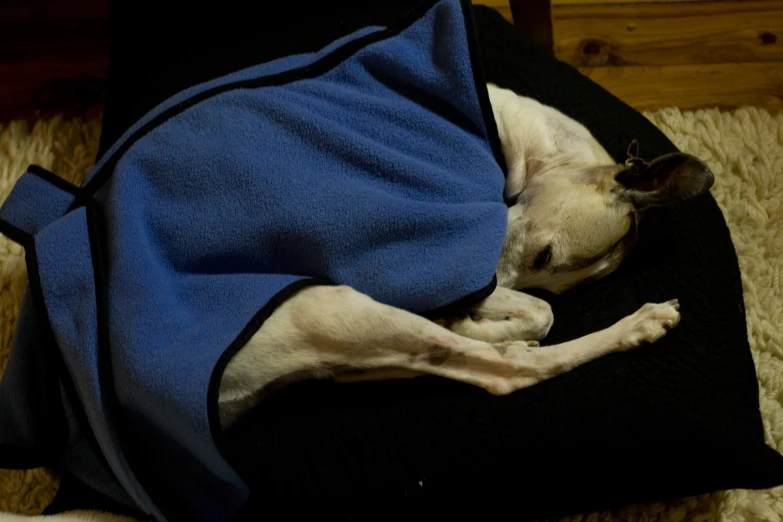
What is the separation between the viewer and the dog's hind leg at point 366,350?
52.1 inches

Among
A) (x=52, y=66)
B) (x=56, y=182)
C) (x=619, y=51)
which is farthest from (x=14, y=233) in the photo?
(x=619, y=51)

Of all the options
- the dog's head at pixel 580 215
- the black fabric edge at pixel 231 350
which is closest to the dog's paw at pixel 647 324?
the dog's head at pixel 580 215

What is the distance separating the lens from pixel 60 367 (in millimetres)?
1332

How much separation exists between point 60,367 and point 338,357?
19.7 inches

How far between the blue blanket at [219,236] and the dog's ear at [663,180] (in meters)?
0.28

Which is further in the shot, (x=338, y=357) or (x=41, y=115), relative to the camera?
(x=41, y=115)

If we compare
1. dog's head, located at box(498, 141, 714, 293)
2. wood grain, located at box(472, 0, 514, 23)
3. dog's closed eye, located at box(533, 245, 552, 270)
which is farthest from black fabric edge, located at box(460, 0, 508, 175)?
wood grain, located at box(472, 0, 514, 23)

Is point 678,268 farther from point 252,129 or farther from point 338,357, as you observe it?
point 252,129

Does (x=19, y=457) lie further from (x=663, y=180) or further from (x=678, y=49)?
(x=678, y=49)

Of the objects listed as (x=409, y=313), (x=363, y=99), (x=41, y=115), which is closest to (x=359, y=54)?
(x=363, y=99)

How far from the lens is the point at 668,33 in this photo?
2555 millimetres

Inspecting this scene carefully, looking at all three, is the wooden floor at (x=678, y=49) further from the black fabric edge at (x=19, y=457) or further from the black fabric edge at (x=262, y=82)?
the black fabric edge at (x=19, y=457)

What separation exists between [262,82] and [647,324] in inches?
37.0

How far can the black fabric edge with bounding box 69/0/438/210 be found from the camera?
1.43 metres
